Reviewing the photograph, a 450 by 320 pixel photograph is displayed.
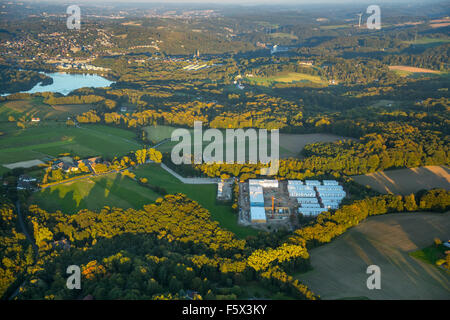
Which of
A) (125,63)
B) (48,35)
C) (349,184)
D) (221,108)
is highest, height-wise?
(48,35)

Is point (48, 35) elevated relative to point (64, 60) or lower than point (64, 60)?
elevated

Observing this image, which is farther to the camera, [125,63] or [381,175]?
[125,63]

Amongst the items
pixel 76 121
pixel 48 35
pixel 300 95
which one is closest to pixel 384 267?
pixel 76 121

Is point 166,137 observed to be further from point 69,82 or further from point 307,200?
point 69,82

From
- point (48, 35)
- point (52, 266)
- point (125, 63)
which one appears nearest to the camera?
point (52, 266)

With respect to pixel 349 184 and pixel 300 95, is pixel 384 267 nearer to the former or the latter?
pixel 349 184

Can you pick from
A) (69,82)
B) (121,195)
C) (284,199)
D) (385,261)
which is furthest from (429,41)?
(121,195)

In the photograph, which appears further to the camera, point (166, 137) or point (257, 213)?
point (166, 137)
